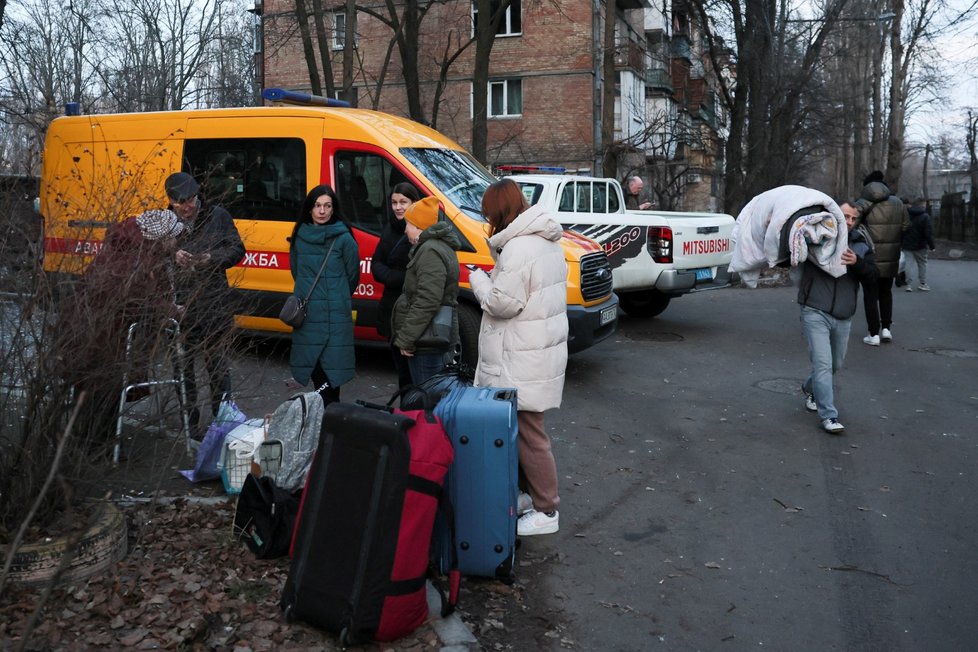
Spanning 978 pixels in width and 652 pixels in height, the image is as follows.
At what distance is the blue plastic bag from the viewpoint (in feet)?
18.8

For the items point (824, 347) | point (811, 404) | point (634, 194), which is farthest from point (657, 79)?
point (824, 347)

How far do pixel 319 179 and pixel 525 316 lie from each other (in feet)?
15.1

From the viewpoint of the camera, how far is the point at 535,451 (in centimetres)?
530

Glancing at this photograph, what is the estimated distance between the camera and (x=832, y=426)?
300 inches

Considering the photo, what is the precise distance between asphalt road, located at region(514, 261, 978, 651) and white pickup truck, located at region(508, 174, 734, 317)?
→ 1257mm

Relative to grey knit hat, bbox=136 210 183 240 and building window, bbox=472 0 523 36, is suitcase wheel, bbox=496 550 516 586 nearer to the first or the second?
grey knit hat, bbox=136 210 183 240

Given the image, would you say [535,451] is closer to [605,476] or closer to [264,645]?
[605,476]

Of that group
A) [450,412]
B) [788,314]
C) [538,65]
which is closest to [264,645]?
[450,412]

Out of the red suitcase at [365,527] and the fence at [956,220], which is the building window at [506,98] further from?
the red suitcase at [365,527]

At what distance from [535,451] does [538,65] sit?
32941 mm

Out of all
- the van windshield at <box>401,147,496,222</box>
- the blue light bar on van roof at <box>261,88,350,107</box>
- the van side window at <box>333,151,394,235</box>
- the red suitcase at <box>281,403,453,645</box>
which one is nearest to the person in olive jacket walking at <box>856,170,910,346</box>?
the van windshield at <box>401,147,496,222</box>

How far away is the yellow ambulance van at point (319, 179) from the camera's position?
904 cm

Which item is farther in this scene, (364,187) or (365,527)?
(364,187)

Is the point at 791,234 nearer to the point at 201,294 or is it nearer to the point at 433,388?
the point at 433,388
